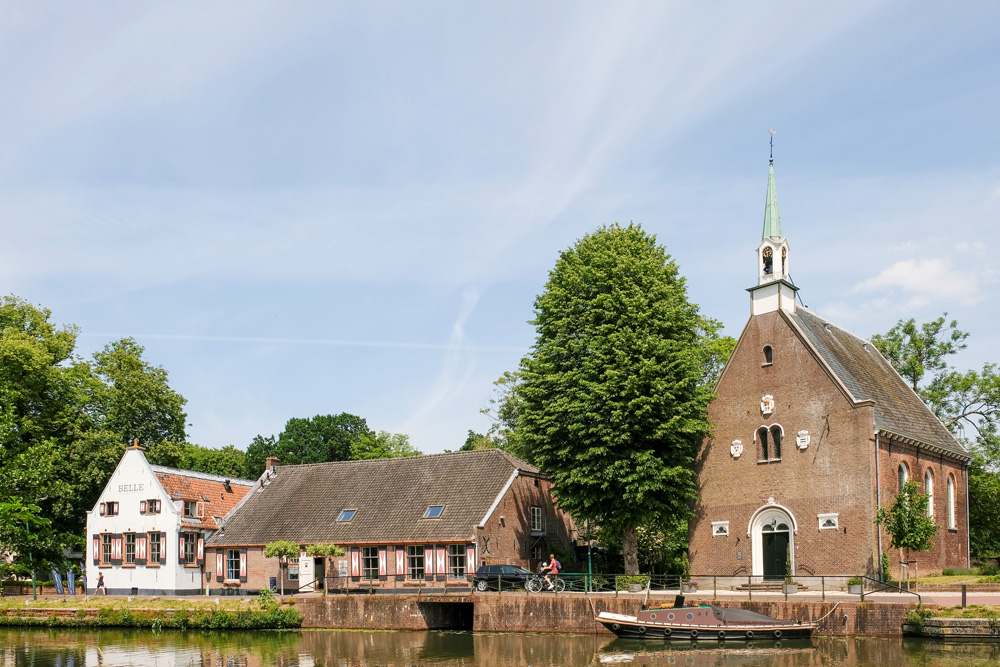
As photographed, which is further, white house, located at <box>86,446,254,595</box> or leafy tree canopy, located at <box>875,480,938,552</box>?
white house, located at <box>86,446,254,595</box>

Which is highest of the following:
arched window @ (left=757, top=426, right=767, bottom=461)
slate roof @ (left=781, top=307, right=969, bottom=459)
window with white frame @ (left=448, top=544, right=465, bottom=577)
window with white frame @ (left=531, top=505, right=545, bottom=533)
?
slate roof @ (left=781, top=307, right=969, bottom=459)

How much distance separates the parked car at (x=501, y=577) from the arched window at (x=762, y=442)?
11224mm

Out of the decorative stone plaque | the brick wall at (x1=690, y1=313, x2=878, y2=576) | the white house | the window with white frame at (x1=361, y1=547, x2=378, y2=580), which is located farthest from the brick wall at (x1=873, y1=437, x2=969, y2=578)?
the white house

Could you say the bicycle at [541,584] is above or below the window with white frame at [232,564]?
above

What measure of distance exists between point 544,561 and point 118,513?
2370 cm

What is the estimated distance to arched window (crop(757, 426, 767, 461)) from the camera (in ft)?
130

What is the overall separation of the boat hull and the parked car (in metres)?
6.49

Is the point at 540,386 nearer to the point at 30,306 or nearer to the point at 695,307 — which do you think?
the point at 695,307

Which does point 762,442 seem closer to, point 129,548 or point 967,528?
point 967,528

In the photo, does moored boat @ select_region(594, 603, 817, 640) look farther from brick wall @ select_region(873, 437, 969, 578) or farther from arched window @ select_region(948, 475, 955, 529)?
arched window @ select_region(948, 475, 955, 529)

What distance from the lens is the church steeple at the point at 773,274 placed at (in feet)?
134

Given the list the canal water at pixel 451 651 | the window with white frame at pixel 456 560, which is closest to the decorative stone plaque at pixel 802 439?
the canal water at pixel 451 651

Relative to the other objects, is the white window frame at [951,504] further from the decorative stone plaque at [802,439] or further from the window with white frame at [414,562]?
the window with white frame at [414,562]

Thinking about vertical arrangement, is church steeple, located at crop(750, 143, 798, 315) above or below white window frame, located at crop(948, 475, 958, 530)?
above
